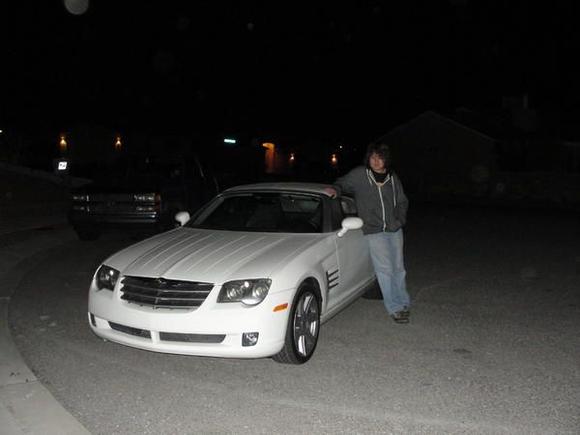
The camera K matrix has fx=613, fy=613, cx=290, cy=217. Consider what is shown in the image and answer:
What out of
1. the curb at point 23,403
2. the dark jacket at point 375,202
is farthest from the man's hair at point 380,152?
the curb at point 23,403

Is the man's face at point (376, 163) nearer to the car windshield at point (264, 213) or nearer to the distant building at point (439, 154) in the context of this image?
the car windshield at point (264, 213)

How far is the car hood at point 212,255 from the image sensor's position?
470cm

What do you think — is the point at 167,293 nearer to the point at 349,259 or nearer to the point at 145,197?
the point at 349,259

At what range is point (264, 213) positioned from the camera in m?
6.31

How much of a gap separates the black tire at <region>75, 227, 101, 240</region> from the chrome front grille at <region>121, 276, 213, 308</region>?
7.07 m

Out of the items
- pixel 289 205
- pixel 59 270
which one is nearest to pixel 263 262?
pixel 289 205

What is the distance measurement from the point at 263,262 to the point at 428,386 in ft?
5.11

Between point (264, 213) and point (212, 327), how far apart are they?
6.85 feet

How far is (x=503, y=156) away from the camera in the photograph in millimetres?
36625

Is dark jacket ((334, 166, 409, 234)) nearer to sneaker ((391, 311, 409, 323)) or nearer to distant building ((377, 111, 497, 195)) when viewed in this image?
sneaker ((391, 311, 409, 323))

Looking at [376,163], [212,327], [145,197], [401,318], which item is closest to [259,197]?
[376,163]

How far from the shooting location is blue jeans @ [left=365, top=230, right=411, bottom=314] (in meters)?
6.09

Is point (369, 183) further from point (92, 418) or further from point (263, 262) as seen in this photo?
point (92, 418)

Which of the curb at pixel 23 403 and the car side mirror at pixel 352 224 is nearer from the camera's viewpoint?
the curb at pixel 23 403
